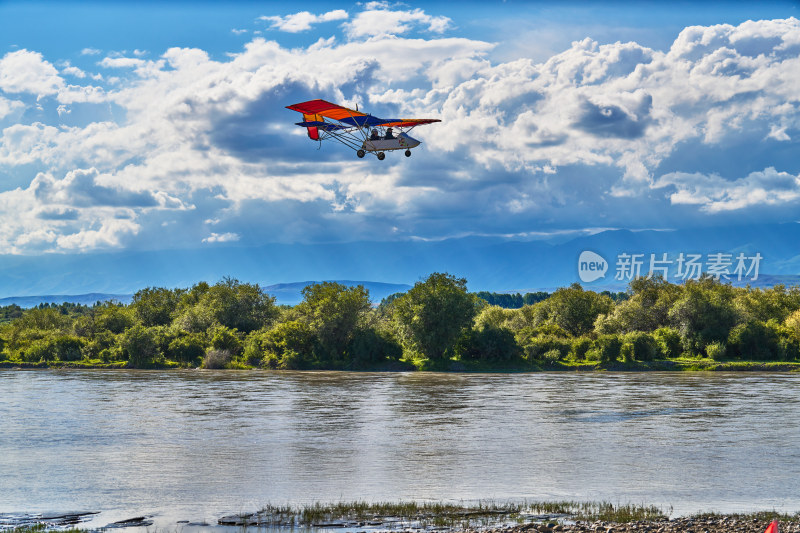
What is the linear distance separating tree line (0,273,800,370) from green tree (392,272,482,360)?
0.14 meters

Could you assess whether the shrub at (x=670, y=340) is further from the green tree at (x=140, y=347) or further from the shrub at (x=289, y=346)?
the green tree at (x=140, y=347)

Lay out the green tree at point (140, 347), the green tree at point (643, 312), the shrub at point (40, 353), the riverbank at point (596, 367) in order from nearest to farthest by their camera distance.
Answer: the riverbank at point (596, 367), the green tree at point (140, 347), the shrub at point (40, 353), the green tree at point (643, 312)

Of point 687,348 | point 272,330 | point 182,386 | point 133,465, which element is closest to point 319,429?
point 133,465

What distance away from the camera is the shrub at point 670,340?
9800cm

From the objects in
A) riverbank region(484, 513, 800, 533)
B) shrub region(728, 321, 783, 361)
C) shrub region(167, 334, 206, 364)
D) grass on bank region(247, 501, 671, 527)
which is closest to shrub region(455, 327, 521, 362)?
shrub region(728, 321, 783, 361)

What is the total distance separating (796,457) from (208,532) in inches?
935

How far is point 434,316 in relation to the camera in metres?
93.2

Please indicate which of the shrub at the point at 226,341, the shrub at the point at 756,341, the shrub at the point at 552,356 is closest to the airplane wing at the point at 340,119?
the shrub at the point at 552,356

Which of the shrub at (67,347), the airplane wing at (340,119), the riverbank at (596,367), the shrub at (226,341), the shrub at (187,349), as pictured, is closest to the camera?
the airplane wing at (340,119)

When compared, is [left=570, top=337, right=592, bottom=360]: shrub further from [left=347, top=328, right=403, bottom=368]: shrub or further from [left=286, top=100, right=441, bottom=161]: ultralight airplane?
[left=286, top=100, right=441, bottom=161]: ultralight airplane

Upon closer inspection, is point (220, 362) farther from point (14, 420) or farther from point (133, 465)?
point (133, 465)

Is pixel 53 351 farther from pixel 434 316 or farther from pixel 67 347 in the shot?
pixel 434 316

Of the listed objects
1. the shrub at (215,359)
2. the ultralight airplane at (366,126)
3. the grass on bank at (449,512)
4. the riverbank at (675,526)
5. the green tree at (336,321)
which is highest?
the ultralight airplane at (366,126)

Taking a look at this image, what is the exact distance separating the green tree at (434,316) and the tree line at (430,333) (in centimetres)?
14
